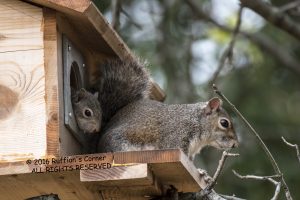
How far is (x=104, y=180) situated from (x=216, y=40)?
4516 mm

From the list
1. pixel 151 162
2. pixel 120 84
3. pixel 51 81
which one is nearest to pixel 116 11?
pixel 120 84

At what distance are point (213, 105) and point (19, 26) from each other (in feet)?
4.66

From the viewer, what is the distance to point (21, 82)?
13.0 feet

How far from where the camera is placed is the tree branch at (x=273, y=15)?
16.4 ft

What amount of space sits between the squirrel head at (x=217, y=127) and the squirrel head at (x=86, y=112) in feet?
2.40

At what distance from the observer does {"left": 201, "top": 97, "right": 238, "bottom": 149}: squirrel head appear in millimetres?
4969

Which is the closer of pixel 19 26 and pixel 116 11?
pixel 19 26

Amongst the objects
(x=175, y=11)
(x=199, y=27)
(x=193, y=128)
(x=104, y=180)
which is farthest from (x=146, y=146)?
(x=199, y=27)

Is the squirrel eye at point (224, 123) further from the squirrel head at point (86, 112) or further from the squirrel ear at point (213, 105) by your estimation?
the squirrel head at point (86, 112)

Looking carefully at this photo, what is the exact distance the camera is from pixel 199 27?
7.57m

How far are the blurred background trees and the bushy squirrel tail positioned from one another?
1637 millimetres

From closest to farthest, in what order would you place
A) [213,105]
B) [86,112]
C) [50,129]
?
1. [50,129]
2. [86,112]
3. [213,105]

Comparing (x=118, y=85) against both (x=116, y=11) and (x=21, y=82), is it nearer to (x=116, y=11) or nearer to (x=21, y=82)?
(x=116, y=11)

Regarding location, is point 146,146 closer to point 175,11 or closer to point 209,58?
point 175,11
